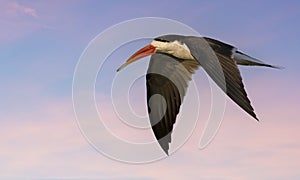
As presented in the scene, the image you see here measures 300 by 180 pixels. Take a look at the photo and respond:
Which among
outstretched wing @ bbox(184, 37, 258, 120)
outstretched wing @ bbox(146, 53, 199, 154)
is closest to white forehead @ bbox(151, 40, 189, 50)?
outstretched wing @ bbox(146, 53, 199, 154)

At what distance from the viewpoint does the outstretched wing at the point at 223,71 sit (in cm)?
754

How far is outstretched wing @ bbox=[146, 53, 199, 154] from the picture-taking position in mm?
10621

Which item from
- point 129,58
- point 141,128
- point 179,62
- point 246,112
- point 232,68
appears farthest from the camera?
point 179,62

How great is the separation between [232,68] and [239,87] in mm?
670

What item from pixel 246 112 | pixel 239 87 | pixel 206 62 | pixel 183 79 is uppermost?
pixel 183 79

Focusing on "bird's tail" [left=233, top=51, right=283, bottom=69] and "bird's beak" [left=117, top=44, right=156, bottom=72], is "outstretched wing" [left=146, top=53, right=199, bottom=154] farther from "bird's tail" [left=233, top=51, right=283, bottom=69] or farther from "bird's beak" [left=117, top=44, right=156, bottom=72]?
"bird's tail" [left=233, top=51, right=283, bottom=69]

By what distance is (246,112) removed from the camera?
277 inches

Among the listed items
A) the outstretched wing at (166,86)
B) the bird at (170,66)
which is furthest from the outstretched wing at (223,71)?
the outstretched wing at (166,86)

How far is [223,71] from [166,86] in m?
3.18

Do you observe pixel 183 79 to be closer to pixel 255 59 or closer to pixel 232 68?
pixel 255 59

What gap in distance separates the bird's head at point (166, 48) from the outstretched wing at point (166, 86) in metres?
0.23

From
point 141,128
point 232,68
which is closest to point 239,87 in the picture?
point 232,68

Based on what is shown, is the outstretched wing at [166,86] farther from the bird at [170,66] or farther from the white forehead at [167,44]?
the white forehead at [167,44]

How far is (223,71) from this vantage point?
8.27 metres
